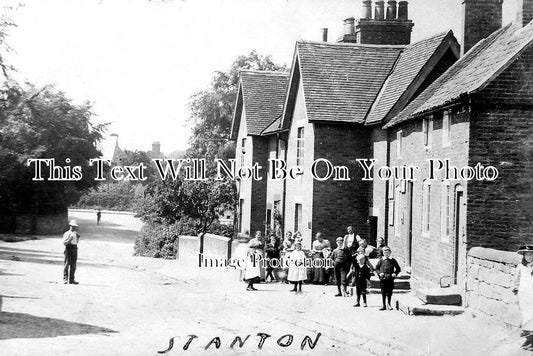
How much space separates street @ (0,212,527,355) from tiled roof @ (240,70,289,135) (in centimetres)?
1075

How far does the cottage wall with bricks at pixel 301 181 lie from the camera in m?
24.5

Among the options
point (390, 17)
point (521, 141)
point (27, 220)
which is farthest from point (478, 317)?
point (27, 220)

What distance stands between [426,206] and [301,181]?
760 cm

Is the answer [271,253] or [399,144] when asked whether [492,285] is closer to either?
[271,253]

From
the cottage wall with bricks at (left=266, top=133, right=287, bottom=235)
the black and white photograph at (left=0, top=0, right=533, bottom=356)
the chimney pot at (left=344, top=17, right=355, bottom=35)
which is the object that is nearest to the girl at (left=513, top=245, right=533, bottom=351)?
the black and white photograph at (left=0, top=0, right=533, bottom=356)

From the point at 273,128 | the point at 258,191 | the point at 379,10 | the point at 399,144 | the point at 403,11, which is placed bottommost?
the point at 258,191

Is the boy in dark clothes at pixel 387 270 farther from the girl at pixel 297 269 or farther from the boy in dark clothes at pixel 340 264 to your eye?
the girl at pixel 297 269

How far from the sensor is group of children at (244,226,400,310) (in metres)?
15.7

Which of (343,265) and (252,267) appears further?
(252,267)

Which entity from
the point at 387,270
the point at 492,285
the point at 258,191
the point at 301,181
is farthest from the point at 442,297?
the point at 258,191

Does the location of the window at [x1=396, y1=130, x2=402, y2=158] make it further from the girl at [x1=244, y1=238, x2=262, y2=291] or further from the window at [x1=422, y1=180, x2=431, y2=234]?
the girl at [x1=244, y1=238, x2=262, y2=291]

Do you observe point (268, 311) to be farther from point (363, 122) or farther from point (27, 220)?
point (27, 220)

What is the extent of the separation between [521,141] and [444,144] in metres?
2.40

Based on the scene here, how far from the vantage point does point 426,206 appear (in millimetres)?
19250
